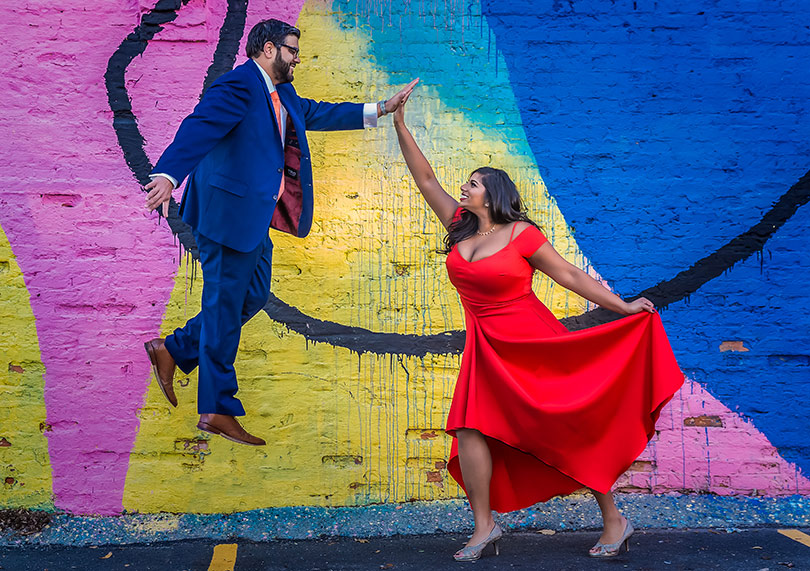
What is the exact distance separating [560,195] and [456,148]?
2.17 ft

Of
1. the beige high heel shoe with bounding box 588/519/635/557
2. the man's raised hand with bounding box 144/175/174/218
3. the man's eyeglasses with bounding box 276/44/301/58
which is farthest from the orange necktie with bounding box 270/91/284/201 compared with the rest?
the beige high heel shoe with bounding box 588/519/635/557

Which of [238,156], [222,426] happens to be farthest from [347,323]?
[238,156]

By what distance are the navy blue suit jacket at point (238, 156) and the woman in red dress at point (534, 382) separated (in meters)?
0.91

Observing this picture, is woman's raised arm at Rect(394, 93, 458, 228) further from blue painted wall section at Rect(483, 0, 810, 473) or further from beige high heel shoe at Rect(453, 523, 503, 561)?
beige high heel shoe at Rect(453, 523, 503, 561)

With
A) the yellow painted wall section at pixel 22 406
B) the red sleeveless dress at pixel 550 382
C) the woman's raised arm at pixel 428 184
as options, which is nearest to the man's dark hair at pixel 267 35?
the woman's raised arm at pixel 428 184

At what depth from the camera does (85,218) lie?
4.38 metres

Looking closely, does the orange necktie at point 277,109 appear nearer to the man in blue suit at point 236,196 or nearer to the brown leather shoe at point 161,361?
the man in blue suit at point 236,196

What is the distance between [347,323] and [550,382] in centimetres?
131

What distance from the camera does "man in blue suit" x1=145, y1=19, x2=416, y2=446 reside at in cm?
343

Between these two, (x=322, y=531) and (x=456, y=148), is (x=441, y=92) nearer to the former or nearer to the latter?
(x=456, y=148)

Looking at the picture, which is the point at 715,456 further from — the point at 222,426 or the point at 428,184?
the point at 222,426

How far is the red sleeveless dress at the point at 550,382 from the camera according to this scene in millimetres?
3572

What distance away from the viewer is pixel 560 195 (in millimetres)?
4469

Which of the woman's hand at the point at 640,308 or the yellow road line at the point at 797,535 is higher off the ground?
the woman's hand at the point at 640,308
